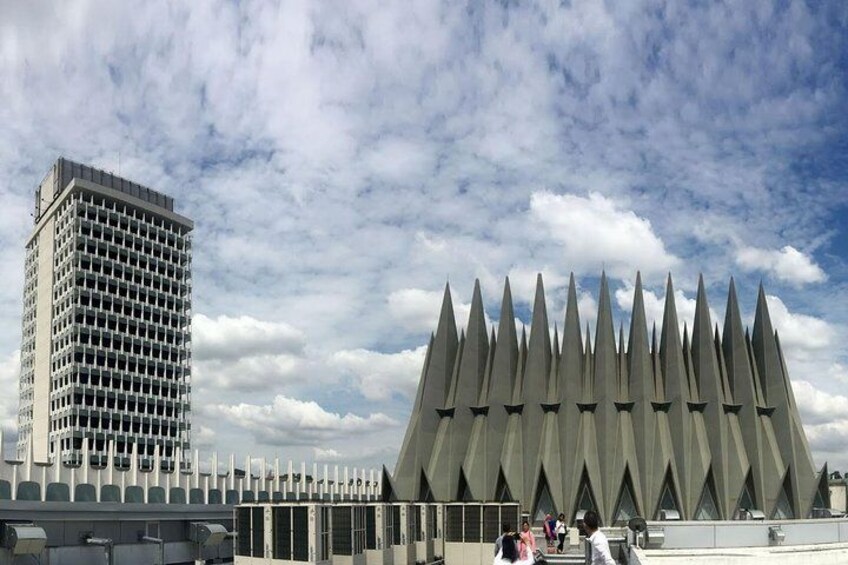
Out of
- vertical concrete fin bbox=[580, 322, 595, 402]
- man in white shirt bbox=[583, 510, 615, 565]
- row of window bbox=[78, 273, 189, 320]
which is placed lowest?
man in white shirt bbox=[583, 510, 615, 565]

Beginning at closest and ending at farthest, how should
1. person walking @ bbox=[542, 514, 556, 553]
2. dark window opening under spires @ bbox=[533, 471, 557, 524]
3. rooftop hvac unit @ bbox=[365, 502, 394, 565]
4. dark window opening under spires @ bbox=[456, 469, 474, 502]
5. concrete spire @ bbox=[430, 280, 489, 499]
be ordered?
person walking @ bbox=[542, 514, 556, 553] → rooftop hvac unit @ bbox=[365, 502, 394, 565] → dark window opening under spires @ bbox=[533, 471, 557, 524] → dark window opening under spires @ bbox=[456, 469, 474, 502] → concrete spire @ bbox=[430, 280, 489, 499]

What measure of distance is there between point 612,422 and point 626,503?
5.94m

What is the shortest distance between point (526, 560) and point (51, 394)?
343 feet

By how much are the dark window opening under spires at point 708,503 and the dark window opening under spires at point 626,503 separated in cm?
478

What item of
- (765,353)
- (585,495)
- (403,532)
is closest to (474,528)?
(403,532)

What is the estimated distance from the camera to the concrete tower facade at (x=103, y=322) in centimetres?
10831

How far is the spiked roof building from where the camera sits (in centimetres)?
6675

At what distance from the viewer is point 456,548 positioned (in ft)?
134

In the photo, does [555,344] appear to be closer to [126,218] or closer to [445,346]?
[445,346]

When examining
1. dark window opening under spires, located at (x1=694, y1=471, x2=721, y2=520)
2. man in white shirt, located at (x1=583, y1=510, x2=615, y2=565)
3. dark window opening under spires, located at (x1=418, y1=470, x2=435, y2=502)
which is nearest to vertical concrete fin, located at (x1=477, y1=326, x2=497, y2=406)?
dark window opening under spires, located at (x1=418, y1=470, x2=435, y2=502)

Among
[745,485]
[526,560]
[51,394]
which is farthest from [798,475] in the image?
[51,394]

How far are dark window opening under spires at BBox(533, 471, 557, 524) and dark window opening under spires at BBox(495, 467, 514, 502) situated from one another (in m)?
2.18

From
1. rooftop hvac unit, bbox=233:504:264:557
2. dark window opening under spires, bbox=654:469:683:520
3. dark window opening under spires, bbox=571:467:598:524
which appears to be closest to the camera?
rooftop hvac unit, bbox=233:504:264:557

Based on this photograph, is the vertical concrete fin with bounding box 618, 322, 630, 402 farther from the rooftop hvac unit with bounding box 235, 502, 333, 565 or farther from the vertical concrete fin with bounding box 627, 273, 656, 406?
the rooftop hvac unit with bounding box 235, 502, 333, 565
